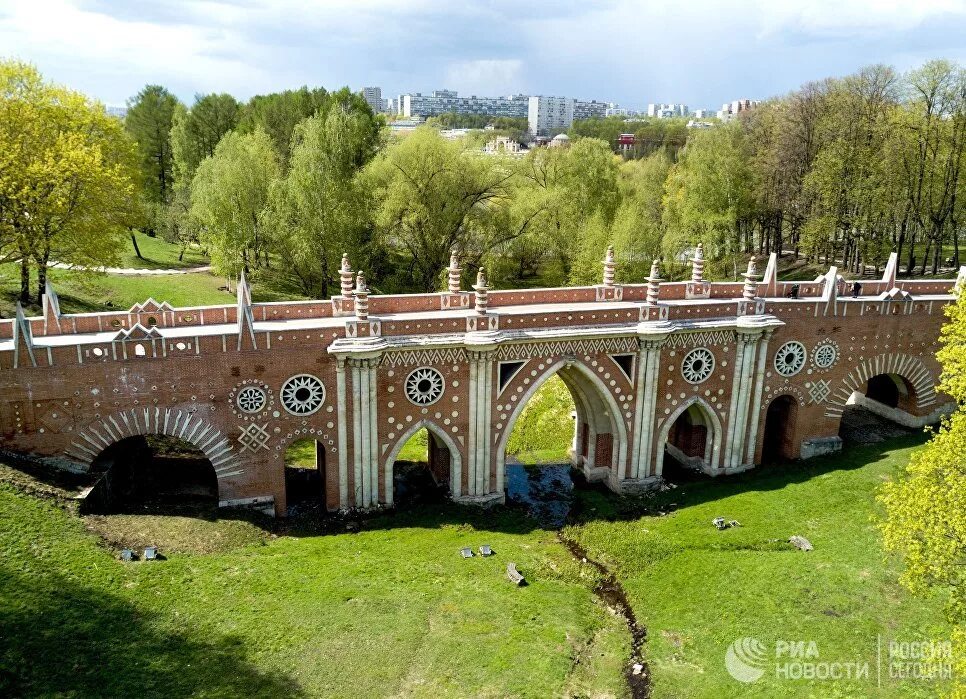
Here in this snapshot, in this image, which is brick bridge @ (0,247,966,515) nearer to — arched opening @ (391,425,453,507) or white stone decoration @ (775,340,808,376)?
white stone decoration @ (775,340,808,376)

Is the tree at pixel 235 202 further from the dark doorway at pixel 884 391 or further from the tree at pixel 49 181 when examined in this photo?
the dark doorway at pixel 884 391

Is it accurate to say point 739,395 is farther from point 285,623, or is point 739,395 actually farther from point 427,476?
point 285,623

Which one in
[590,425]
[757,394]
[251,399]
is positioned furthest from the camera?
[590,425]

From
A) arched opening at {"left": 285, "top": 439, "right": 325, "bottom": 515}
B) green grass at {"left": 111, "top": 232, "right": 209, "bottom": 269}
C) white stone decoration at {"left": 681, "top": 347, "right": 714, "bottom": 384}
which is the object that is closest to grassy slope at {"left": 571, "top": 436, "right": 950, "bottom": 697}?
white stone decoration at {"left": 681, "top": 347, "right": 714, "bottom": 384}

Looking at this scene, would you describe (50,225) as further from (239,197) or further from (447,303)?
(447,303)

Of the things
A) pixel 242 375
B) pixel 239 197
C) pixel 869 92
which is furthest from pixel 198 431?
pixel 869 92

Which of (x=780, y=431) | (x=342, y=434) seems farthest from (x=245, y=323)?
(x=780, y=431)
